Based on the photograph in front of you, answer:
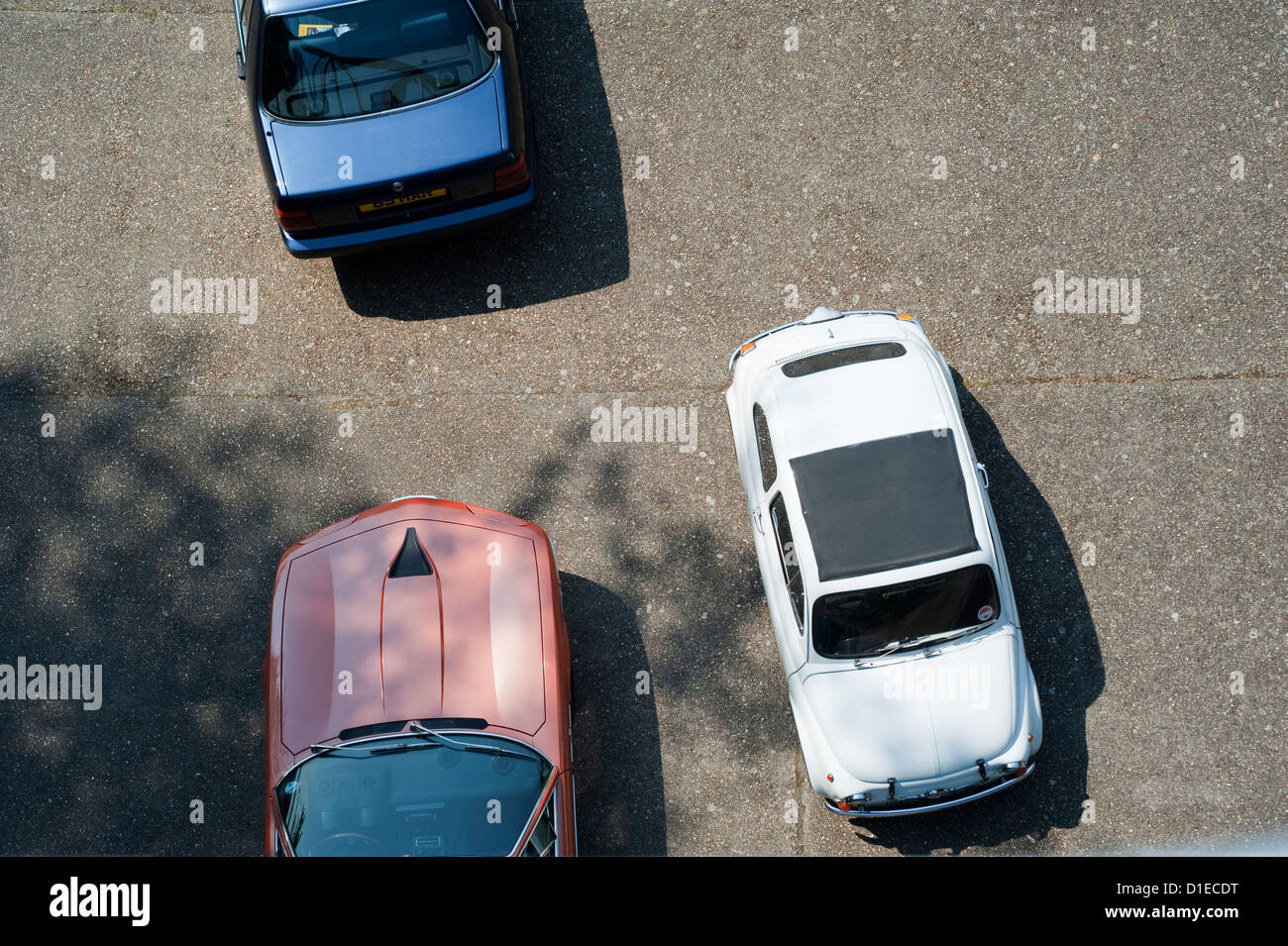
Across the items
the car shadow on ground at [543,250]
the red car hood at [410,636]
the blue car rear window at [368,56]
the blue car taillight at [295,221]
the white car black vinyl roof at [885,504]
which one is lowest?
the red car hood at [410,636]

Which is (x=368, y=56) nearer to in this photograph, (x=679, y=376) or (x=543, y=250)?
(x=543, y=250)

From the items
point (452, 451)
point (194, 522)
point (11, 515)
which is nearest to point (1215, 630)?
point (452, 451)

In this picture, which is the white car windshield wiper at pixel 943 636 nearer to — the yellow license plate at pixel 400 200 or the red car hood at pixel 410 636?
the red car hood at pixel 410 636

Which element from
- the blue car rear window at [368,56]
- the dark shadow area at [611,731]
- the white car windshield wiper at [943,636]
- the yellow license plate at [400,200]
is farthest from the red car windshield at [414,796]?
the blue car rear window at [368,56]

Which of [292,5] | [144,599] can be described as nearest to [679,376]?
[292,5]

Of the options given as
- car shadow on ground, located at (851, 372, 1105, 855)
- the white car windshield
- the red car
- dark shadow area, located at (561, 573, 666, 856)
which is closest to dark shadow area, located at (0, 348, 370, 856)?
the red car

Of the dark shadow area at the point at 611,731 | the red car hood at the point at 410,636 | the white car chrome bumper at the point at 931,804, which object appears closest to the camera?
the red car hood at the point at 410,636

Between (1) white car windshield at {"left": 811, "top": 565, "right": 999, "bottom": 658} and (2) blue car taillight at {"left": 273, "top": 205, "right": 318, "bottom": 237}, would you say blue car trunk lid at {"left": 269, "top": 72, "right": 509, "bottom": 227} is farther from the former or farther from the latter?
(1) white car windshield at {"left": 811, "top": 565, "right": 999, "bottom": 658}
